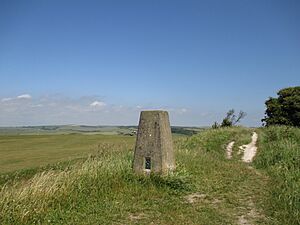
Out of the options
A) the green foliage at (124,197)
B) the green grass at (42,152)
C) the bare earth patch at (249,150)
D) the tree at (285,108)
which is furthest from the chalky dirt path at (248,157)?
the tree at (285,108)

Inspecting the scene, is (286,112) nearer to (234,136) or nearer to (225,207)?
(234,136)

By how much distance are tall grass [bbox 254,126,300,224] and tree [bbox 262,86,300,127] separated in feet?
62.4

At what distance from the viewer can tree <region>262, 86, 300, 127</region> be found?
1565 inches

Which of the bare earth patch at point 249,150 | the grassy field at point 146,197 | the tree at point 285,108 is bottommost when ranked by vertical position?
the grassy field at point 146,197

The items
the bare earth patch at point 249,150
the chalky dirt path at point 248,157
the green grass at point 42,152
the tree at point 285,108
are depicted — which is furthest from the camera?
the tree at point 285,108

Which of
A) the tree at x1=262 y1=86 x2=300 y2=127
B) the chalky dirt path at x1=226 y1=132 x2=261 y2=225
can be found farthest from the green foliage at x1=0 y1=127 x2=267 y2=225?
the tree at x1=262 y1=86 x2=300 y2=127

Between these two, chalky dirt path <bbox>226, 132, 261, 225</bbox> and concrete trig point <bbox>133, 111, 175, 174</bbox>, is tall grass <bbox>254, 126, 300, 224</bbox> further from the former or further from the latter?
concrete trig point <bbox>133, 111, 175, 174</bbox>

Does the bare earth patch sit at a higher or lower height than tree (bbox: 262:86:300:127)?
lower

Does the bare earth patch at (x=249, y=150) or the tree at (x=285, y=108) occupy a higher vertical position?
the tree at (x=285, y=108)

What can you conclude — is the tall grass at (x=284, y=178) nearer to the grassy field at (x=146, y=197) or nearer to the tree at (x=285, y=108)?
the grassy field at (x=146, y=197)

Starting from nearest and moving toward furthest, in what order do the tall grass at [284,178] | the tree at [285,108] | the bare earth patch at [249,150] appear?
the tall grass at [284,178], the bare earth patch at [249,150], the tree at [285,108]

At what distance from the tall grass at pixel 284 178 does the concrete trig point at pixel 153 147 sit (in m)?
3.37

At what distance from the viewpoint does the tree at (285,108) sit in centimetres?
3975

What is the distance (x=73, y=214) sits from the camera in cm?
744
